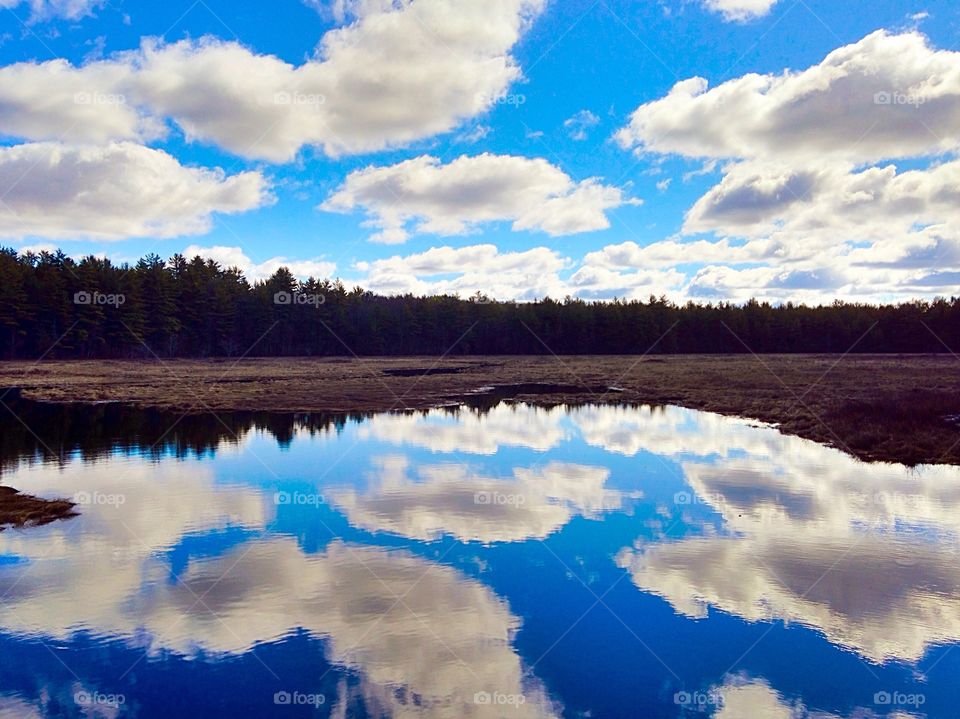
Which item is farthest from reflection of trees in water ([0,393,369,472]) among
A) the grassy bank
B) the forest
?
the forest

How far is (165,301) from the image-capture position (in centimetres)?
11675

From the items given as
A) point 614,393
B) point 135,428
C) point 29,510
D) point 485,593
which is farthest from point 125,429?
point 614,393

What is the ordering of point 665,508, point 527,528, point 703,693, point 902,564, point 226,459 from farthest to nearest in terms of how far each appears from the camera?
point 226,459 < point 665,508 < point 527,528 < point 902,564 < point 703,693

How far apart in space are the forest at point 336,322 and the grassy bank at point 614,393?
752 inches

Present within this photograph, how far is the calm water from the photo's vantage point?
1007 centimetres

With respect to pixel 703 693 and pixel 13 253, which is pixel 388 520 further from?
pixel 13 253

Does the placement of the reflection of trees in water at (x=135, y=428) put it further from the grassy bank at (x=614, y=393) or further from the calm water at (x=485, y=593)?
the calm water at (x=485, y=593)

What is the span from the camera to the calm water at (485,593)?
396 inches

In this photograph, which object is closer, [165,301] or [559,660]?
[559,660]

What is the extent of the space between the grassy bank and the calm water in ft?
25.8

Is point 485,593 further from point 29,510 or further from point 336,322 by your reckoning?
point 336,322

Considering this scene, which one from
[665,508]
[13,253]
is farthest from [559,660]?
[13,253]

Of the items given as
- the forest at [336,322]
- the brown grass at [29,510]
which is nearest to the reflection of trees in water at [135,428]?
the brown grass at [29,510]

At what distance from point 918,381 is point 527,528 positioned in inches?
2180
